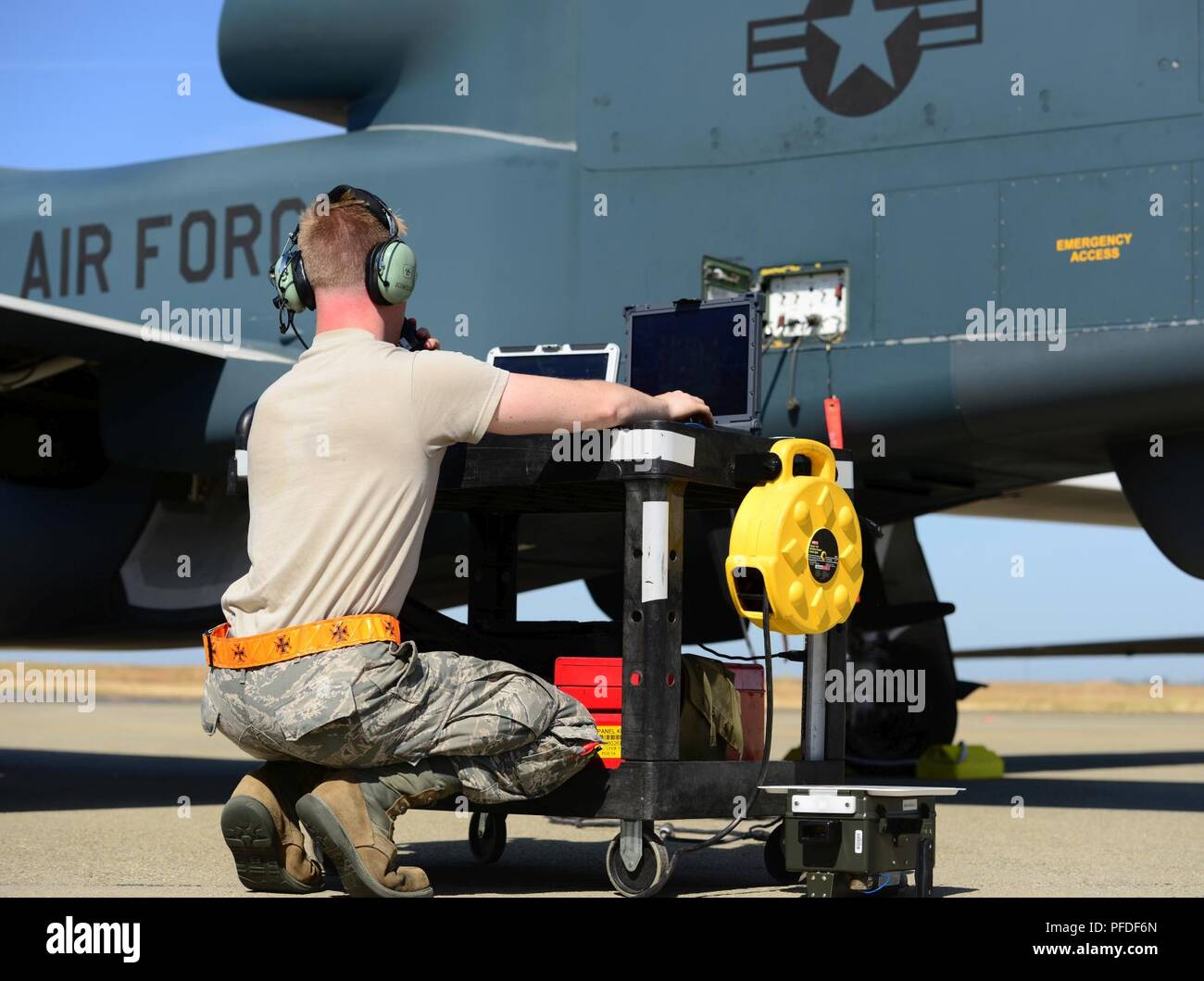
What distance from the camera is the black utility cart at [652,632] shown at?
418 centimetres

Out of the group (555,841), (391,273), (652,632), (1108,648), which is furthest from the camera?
(1108,648)

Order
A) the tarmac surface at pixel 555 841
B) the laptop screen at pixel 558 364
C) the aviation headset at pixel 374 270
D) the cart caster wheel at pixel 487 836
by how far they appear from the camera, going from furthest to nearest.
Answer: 1. the laptop screen at pixel 558 364
2. the cart caster wheel at pixel 487 836
3. the tarmac surface at pixel 555 841
4. the aviation headset at pixel 374 270

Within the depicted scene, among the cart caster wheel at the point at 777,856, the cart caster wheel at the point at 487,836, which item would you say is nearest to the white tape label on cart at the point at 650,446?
the cart caster wheel at the point at 777,856

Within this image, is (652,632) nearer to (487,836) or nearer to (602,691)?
(602,691)

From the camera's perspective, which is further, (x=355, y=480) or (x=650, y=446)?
(x=650, y=446)

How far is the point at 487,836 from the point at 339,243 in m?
2.05

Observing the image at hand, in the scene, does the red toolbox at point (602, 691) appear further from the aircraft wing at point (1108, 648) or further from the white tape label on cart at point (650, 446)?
the aircraft wing at point (1108, 648)

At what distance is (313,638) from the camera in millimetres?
3850

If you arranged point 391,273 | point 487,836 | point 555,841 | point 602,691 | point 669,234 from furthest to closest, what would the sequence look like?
point 669,234
point 555,841
point 487,836
point 602,691
point 391,273

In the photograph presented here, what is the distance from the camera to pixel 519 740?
159 inches

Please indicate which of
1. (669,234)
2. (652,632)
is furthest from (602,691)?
(669,234)

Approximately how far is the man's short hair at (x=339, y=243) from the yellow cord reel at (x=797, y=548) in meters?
1.16

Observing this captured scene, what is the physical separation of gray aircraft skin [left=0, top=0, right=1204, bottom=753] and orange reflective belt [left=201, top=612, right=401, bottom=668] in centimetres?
409

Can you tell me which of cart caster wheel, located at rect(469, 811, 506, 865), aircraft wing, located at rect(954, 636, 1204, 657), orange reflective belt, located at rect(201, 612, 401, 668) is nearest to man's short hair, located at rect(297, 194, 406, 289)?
orange reflective belt, located at rect(201, 612, 401, 668)
